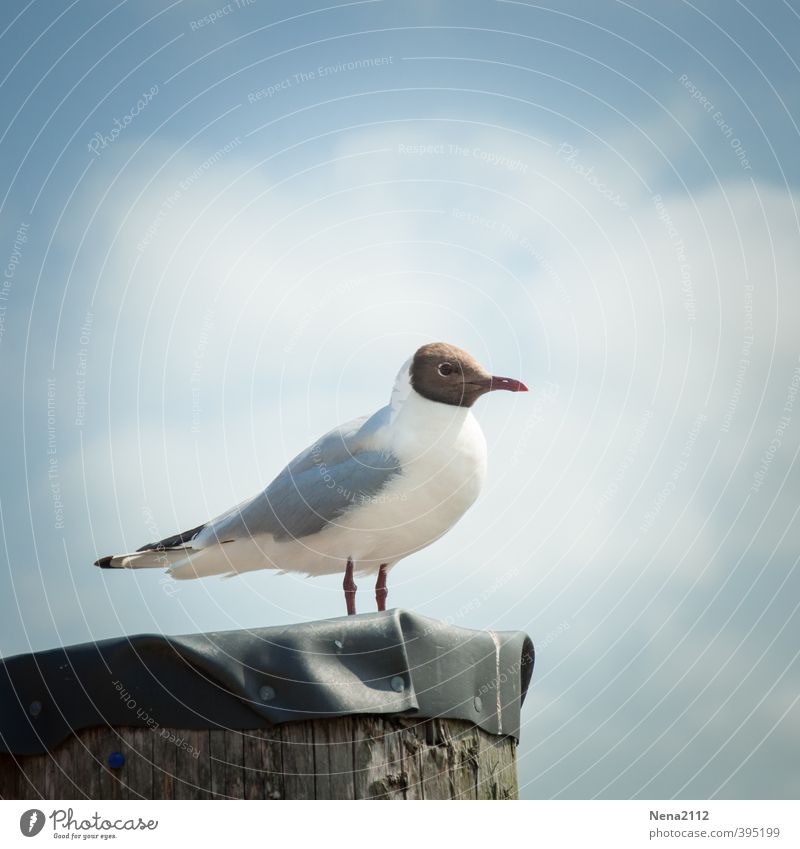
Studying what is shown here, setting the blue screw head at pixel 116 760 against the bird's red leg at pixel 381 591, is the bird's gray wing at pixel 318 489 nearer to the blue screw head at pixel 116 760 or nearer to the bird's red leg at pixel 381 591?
the bird's red leg at pixel 381 591

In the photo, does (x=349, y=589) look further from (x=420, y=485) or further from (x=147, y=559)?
(x=147, y=559)

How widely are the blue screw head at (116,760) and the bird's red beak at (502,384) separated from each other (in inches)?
108

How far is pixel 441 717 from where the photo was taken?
337 centimetres

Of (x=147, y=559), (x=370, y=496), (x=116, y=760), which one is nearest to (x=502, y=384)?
(x=370, y=496)

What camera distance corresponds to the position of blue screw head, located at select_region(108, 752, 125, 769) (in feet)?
10.2

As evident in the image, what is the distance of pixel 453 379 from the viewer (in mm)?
5211

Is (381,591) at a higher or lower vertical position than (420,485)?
lower

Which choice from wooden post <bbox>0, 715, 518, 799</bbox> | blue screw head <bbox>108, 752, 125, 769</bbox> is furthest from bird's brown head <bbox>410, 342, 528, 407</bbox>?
blue screw head <bbox>108, 752, 125, 769</bbox>

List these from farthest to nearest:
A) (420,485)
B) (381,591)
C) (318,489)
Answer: (381,591)
(318,489)
(420,485)

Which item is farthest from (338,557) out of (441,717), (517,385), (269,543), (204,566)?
(441,717)

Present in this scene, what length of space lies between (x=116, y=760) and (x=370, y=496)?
2145 mm

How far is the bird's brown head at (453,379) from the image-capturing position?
17.1 feet

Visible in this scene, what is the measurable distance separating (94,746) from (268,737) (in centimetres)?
53

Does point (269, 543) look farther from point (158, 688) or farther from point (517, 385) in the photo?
point (158, 688)
